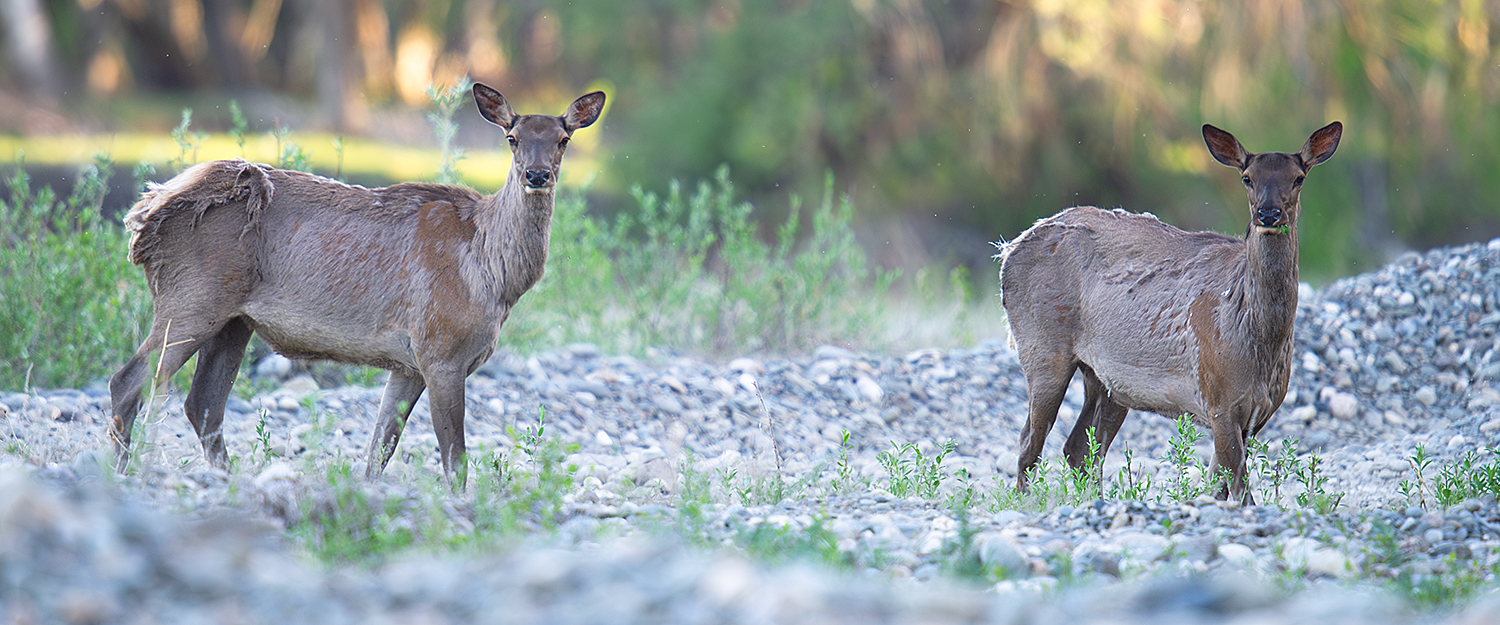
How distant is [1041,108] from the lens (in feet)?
56.7

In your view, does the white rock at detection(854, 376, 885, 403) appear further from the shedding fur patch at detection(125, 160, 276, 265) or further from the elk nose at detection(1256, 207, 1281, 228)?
the shedding fur patch at detection(125, 160, 276, 265)

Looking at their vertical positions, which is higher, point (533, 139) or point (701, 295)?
point (701, 295)

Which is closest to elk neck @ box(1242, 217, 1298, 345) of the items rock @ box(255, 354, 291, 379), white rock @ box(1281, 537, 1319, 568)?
white rock @ box(1281, 537, 1319, 568)

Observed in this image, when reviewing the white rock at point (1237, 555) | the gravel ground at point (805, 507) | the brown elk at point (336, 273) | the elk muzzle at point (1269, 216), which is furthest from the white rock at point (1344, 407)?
the brown elk at point (336, 273)

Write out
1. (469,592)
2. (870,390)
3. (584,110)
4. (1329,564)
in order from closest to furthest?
(469,592) → (1329,564) → (584,110) → (870,390)

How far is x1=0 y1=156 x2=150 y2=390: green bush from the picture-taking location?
8.73 meters

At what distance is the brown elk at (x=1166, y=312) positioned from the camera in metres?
6.45

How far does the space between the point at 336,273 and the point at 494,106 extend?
4.18ft

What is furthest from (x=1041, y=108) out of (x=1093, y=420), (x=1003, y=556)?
(x=1003, y=556)

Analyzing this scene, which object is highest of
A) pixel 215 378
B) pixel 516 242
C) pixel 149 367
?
pixel 516 242

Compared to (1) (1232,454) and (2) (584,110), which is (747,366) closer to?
(2) (584,110)

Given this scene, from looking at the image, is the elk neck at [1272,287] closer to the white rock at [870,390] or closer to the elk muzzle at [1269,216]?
the elk muzzle at [1269,216]

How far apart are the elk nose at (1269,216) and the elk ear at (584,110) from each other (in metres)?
3.55

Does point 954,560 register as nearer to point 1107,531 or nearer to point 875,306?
point 1107,531
